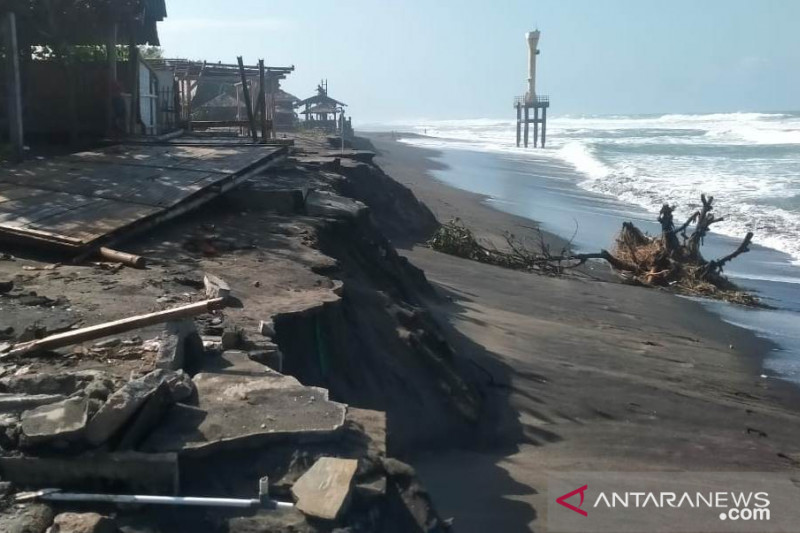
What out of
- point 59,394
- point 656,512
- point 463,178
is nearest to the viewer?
point 59,394

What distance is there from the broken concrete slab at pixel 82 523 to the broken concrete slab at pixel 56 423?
39cm

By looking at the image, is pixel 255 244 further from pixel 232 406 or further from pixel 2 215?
pixel 232 406

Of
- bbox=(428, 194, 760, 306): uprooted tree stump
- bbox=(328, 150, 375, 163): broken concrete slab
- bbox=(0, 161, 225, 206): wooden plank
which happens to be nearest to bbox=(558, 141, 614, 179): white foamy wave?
bbox=(328, 150, 375, 163): broken concrete slab

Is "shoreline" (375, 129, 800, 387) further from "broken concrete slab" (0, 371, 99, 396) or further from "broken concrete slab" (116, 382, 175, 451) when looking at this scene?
"broken concrete slab" (0, 371, 99, 396)

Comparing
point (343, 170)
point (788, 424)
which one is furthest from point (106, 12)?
point (788, 424)

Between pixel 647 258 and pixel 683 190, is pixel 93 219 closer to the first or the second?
pixel 647 258

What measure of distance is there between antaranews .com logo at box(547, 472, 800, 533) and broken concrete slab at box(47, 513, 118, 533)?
116 inches

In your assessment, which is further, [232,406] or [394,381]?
[394,381]

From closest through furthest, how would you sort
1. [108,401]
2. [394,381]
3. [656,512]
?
[108,401]
[656,512]
[394,381]

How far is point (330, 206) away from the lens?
11445 mm

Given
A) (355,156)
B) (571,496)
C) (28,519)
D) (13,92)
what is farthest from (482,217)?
(28,519)

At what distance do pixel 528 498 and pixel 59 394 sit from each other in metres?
3.11

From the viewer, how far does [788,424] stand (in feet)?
29.0

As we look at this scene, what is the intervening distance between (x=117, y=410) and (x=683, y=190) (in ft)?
93.9
